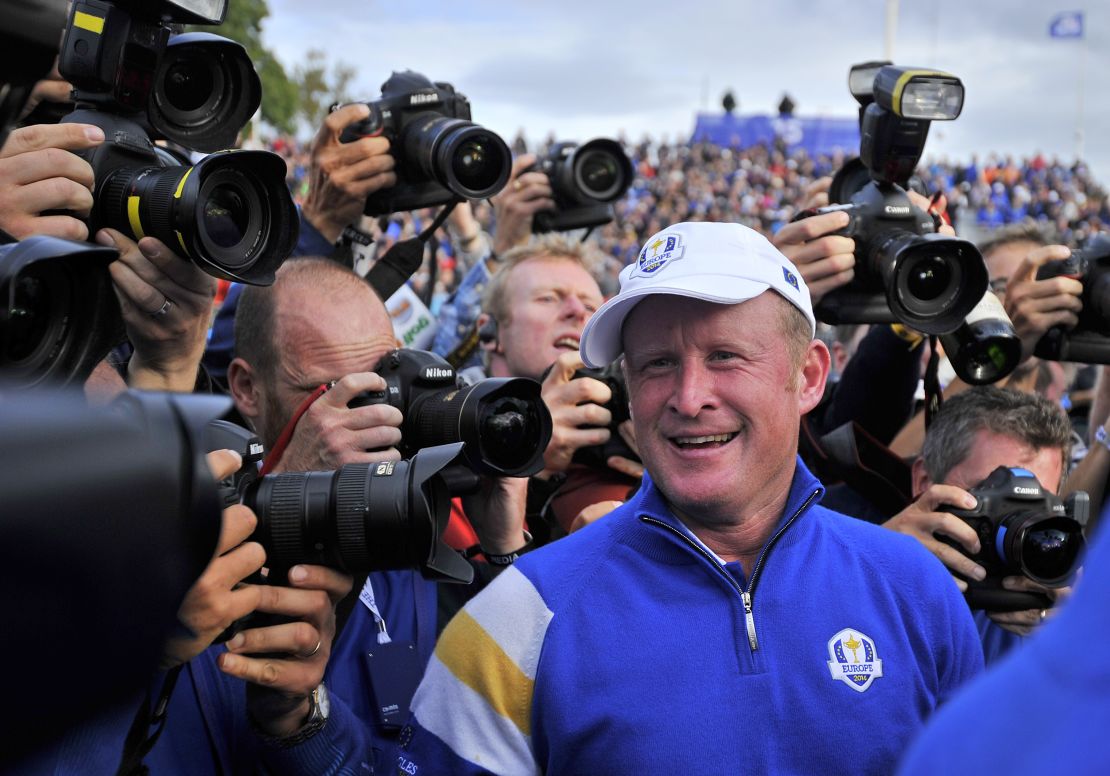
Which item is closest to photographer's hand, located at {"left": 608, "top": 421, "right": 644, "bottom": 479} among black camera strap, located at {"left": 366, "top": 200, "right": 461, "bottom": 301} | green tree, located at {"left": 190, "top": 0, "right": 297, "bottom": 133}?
black camera strap, located at {"left": 366, "top": 200, "right": 461, "bottom": 301}

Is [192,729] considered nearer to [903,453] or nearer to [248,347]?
[248,347]

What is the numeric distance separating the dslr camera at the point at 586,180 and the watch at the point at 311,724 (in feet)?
7.92

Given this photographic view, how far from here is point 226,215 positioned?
2.39m

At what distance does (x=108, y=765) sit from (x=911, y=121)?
2.51 metres

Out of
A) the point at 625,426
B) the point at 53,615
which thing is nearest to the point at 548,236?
the point at 625,426

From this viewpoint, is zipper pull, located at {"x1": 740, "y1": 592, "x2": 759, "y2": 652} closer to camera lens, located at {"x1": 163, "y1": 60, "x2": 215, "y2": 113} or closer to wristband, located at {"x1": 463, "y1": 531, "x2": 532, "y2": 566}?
wristband, located at {"x1": 463, "y1": 531, "x2": 532, "y2": 566}

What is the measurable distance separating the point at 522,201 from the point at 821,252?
5.27 feet

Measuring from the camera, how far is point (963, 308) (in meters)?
3.17

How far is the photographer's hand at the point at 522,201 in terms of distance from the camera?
446 cm

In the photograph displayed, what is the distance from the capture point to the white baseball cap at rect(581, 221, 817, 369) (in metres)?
2.32

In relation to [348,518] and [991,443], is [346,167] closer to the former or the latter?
[348,518]

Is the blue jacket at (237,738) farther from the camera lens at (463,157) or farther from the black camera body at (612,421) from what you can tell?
the camera lens at (463,157)

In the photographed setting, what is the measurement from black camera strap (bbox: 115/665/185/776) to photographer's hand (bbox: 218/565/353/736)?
0.11 meters

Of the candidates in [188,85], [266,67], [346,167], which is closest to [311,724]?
[188,85]
